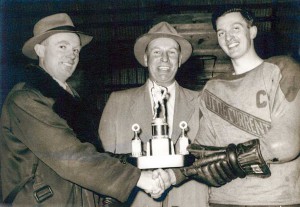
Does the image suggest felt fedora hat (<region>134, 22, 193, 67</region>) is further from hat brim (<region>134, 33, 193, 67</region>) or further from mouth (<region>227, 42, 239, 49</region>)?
mouth (<region>227, 42, 239, 49</region>)

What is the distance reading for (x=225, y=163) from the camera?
93.7 inches

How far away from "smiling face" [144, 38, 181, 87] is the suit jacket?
105mm

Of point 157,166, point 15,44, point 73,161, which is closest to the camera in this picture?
point 157,166

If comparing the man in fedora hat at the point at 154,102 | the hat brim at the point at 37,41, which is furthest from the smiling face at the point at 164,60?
the hat brim at the point at 37,41

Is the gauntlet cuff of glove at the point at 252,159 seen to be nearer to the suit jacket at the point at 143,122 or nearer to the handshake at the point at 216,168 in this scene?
the handshake at the point at 216,168

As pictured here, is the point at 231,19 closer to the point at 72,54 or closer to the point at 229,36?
the point at 229,36

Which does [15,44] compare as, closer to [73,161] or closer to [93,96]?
[93,96]

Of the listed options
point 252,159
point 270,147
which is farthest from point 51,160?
point 270,147

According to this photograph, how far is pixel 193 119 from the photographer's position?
8.77 feet

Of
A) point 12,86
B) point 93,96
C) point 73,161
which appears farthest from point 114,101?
point 12,86

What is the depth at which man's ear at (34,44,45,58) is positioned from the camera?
8.89 ft

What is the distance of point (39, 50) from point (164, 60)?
89cm

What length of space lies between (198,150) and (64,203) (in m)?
0.92

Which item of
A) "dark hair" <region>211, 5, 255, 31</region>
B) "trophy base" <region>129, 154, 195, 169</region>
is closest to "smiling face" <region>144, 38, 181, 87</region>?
"dark hair" <region>211, 5, 255, 31</region>
